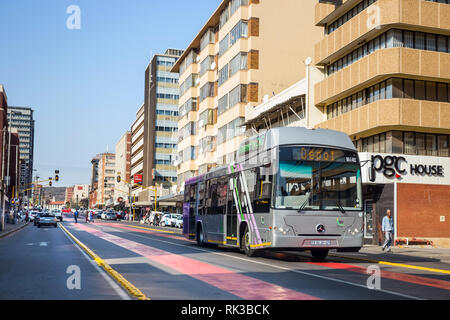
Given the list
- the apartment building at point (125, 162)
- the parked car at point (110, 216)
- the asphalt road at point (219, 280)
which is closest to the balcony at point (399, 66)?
the asphalt road at point (219, 280)

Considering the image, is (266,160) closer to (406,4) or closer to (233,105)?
(406,4)

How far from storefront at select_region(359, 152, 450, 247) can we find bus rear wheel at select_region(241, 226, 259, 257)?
1352cm

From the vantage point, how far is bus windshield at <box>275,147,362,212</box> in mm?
16828

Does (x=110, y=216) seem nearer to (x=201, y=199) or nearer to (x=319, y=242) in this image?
(x=201, y=199)

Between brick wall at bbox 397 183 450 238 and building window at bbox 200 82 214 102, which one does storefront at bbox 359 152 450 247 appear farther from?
building window at bbox 200 82 214 102

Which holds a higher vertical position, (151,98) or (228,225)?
(151,98)

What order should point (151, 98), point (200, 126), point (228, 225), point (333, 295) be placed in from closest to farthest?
point (333, 295)
point (228, 225)
point (200, 126)
point (151, 98)

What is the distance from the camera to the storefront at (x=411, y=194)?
31.7 metres

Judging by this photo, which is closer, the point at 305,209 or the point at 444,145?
the point at 305,209

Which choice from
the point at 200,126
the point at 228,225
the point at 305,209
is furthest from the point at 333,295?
the point at 200,126

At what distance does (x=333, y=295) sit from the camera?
32.9 ft

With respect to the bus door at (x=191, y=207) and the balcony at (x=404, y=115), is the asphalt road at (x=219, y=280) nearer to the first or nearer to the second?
the bus door at (x=191, y=207)

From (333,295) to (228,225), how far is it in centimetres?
1135

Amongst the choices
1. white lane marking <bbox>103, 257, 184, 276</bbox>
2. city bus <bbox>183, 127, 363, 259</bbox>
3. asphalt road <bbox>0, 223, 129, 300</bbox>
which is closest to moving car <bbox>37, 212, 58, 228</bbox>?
asphalt road <bbox>0, 223, 129, 300</bbox>
